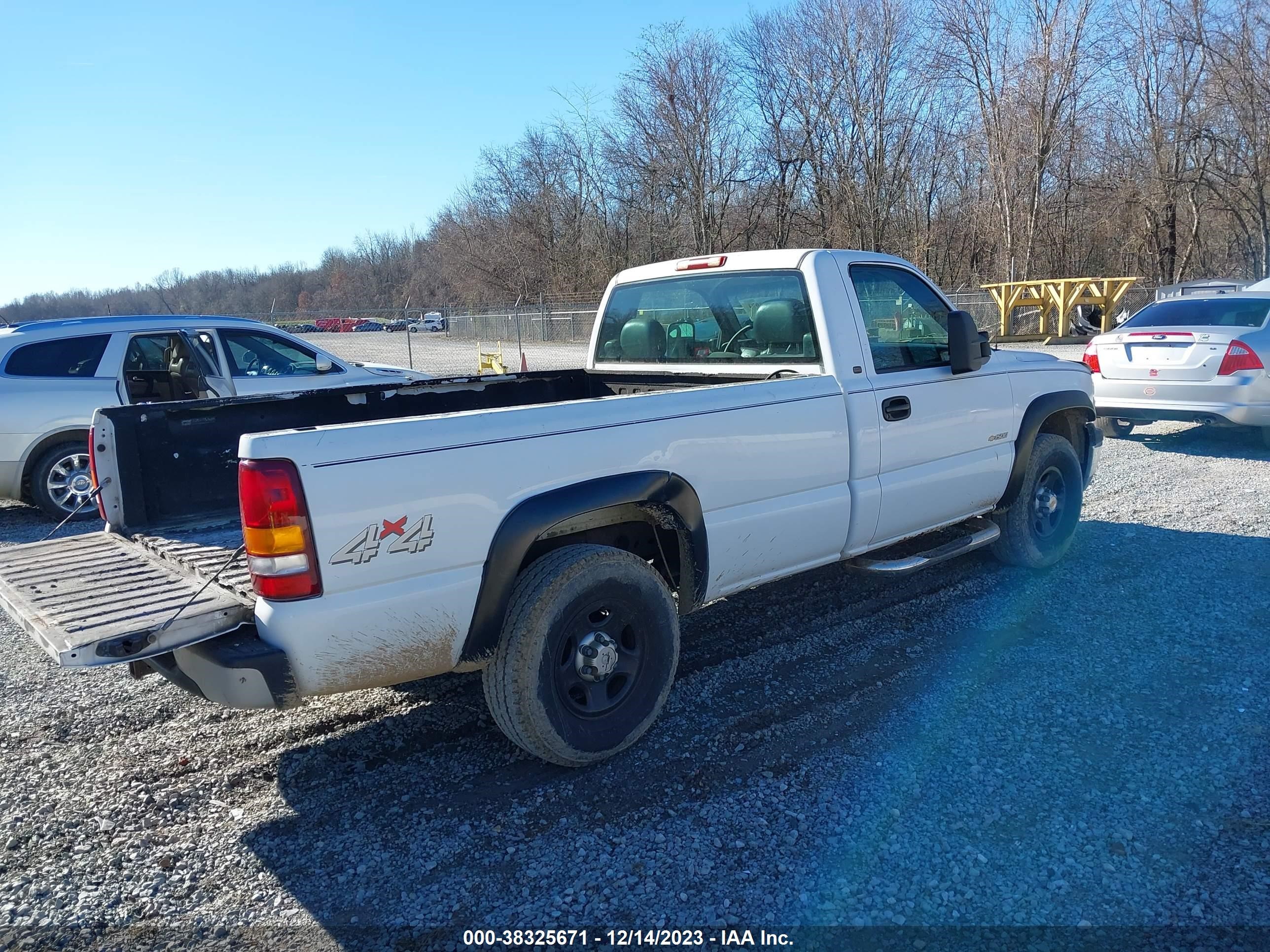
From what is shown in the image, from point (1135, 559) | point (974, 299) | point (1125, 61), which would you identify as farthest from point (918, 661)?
point (1125, 61)

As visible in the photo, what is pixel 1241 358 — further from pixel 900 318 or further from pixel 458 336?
pixel 458 336

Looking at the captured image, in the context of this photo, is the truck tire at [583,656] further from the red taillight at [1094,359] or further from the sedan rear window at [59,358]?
the red taillight at [1094,359]

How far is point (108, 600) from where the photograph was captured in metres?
3.12

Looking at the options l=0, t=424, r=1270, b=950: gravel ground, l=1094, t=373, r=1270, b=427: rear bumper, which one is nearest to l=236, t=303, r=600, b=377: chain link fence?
l=1094, t=373, r=1270, b=427: rear bumper

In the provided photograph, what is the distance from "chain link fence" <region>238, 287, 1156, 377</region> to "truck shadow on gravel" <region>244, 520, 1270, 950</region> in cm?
1889

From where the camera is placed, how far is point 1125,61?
3253 centimetres

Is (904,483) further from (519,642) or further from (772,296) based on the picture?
(519,642)

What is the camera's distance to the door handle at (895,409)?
15.0ft

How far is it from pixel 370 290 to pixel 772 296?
7641 cm

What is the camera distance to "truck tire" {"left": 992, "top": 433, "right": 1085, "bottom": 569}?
222 inches

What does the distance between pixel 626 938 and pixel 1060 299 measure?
84.2ft

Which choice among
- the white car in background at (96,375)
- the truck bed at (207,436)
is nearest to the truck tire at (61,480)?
the white car in background at (96,375)

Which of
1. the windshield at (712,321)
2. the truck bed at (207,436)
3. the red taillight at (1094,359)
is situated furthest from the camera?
the red taillight at (1094,359)

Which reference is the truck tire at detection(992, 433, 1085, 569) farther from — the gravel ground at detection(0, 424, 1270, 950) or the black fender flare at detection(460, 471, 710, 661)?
the black fender flare at detection(460, 471, 710, 661)
